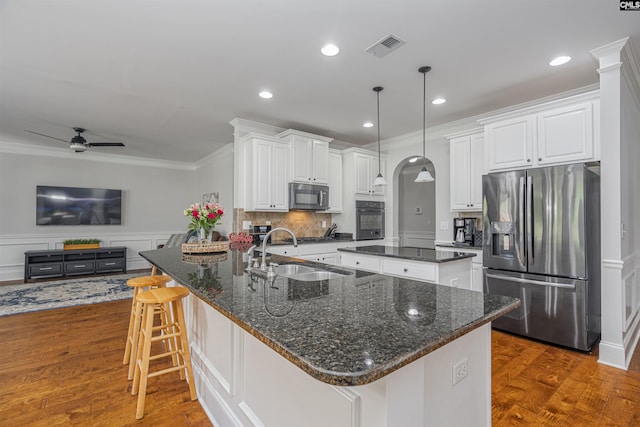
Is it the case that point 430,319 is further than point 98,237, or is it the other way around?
point 98,237

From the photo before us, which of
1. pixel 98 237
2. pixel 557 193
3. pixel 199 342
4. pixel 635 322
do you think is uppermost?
pixel 557 193

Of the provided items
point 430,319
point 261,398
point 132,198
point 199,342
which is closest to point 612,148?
point 430,319

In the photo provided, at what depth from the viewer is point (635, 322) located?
305 centimetres

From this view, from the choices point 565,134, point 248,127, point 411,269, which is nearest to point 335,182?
point 248,127

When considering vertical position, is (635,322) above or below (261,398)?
below

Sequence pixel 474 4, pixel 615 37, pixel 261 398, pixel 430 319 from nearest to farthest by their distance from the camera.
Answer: pixel 430 319 < pixel 261 398 < pixel 474 4 < pixel 615 37

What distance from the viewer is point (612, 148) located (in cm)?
257

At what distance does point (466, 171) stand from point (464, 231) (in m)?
0.82

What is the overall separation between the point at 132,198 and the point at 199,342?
247 inches

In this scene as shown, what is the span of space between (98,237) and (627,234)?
8.66 metres

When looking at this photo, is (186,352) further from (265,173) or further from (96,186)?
(96,186)

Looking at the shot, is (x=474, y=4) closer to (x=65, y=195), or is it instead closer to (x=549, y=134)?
(x=549, y=134)

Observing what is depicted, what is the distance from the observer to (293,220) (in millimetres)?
5152

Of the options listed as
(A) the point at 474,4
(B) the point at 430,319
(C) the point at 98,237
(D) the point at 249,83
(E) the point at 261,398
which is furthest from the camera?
(C) the point at 98,237
